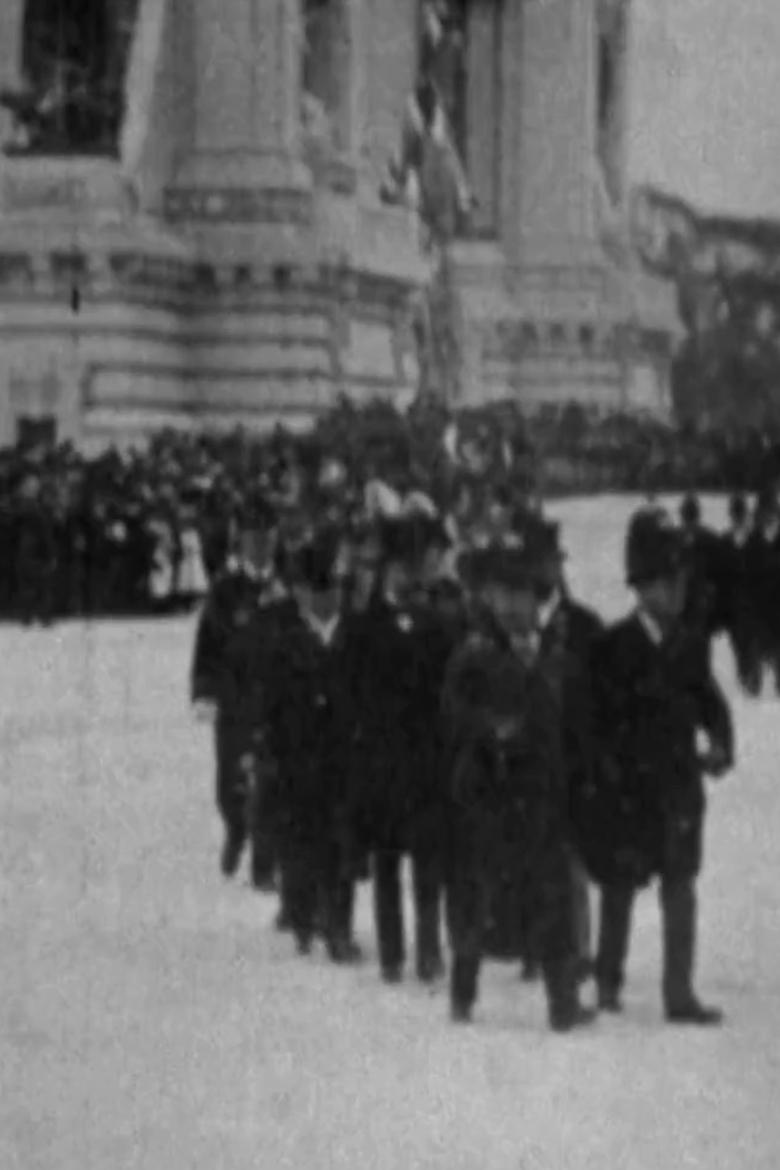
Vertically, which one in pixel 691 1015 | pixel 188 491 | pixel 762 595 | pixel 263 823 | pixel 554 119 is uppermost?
pixel 554 119

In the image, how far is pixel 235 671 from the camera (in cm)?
1321

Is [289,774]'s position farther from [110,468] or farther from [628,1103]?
[110,468]

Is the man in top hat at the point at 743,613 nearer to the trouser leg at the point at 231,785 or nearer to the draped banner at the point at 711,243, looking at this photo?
the trouser leg at the point at 231,785

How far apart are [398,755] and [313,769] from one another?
63 centimetres

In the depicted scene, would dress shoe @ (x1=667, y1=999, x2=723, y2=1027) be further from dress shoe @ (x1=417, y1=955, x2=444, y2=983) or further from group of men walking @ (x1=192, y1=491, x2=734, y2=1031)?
dress shoe @ (x1=417, y1=955, x2=444, y2=983)

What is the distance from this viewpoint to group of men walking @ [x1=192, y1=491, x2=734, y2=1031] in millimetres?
10297

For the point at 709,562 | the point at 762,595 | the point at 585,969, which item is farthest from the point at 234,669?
the point at 762,595

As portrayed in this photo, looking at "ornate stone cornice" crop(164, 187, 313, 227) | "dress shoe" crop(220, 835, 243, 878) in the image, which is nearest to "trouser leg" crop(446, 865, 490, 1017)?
"dress shoe" crop(220, 835, 243, 878)

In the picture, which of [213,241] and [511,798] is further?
[213,241]

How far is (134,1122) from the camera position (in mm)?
8805

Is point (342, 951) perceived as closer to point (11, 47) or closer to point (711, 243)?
point (11, 47)

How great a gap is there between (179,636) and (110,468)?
4868 mm

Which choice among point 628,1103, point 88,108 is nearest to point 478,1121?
point 628,1103

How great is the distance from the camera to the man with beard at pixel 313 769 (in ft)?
38.2
